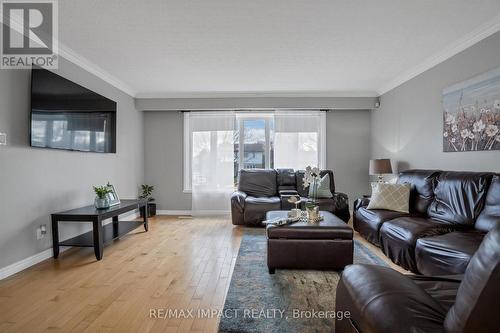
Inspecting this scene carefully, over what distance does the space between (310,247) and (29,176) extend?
9.62 ft

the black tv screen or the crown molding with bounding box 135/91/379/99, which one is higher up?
the crown molding with bounding box 135/91/379/99

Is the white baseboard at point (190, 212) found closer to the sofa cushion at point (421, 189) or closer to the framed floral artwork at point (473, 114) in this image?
the sofa cushion at point (421, 189)

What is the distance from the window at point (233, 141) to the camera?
522 cm

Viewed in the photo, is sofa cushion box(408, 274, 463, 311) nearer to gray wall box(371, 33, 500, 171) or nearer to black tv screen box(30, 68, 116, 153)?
gray wall box(371, 33, 500, 171)

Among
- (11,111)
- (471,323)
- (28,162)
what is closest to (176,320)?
(471,323)

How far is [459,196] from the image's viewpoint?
2.58 m

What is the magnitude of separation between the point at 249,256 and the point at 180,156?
3.07 metres

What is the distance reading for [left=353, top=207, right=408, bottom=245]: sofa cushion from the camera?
2.96 metres

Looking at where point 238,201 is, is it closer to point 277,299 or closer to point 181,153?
point 181,153

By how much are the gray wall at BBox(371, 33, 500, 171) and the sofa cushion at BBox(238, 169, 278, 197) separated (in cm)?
210

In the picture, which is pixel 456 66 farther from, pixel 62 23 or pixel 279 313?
pixel 62 23

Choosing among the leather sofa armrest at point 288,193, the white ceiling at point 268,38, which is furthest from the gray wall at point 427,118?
the leather sofa armrest at point 288,193

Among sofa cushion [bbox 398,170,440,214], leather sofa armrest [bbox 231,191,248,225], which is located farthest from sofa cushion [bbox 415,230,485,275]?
leather sofa armrest [bbox 231,191,248,225]

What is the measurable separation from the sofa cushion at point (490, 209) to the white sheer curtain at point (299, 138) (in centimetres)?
298
